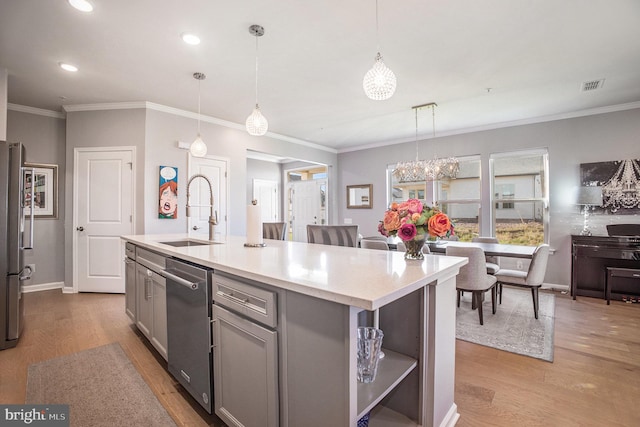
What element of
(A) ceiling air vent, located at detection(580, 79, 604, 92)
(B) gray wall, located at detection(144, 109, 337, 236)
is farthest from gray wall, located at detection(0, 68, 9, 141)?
(A) ceiling air vent, located at detection(580, 79, 604, 92)

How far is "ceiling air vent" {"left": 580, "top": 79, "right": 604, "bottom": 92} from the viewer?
3.46m

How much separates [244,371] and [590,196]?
536 cm

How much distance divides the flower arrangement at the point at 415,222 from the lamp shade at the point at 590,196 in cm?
420

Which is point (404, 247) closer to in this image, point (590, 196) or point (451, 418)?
point (451, 418)

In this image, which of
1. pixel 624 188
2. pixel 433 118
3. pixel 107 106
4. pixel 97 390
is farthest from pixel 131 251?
pixel 624 188

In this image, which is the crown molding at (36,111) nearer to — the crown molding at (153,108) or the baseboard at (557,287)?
the crown molding at (153,108)

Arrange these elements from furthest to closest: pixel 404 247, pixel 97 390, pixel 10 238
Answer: pixel 404 247 < pixel 10 238 < pixel 97 390

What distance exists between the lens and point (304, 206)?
7.67 metres

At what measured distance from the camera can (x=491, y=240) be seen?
14.1ft

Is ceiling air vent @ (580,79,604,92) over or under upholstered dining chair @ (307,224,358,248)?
over

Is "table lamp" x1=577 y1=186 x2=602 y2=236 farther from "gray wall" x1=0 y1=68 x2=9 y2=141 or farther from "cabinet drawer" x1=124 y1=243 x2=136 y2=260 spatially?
"gray wall" x1=0 y1=68 x2=9 y2=141

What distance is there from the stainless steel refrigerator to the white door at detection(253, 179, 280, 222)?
5.05m

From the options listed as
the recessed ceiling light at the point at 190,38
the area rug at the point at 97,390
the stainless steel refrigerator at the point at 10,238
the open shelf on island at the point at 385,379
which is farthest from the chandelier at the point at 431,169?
the stainless steel refrigerator at the point at 10,238

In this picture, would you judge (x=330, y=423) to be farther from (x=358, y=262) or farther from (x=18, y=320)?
(x=18, y=320)
